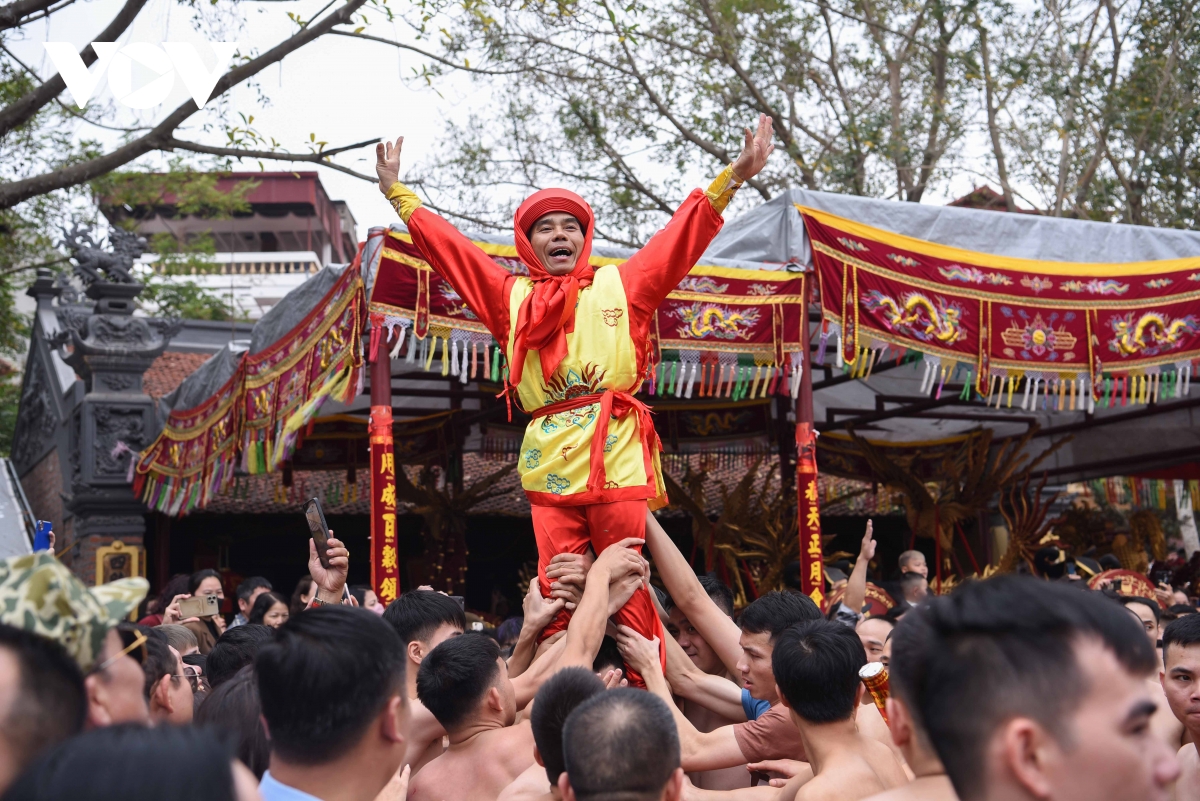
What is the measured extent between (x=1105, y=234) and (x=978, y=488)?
3.61 metres

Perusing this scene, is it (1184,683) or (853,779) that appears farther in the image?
(1184,683)

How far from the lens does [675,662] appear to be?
12.6 ft

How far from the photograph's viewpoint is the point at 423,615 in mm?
Answer: 3863

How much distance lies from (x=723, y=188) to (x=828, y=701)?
5.59ft

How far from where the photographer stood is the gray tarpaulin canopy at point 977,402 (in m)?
7.22

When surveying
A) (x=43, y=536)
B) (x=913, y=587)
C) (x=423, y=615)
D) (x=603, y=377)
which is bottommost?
(x=913, y=587)

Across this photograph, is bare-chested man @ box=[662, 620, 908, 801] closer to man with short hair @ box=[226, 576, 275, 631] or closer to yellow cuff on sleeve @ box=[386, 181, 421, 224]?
yellow cuff on sleeve @ box=[386, 181, 421, 224]

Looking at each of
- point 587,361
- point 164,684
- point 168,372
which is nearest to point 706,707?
point 587,361

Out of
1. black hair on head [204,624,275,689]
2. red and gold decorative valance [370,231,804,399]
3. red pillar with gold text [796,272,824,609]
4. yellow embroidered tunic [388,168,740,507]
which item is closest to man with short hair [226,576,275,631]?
red and gold decorative valance [370,231,804,399]

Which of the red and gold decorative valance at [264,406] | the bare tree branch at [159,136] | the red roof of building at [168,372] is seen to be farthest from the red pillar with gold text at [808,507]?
the red roof of building at [168,372]

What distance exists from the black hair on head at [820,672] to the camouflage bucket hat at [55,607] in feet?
5.13

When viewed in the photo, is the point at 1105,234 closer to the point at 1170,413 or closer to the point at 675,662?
the point at 1170,413

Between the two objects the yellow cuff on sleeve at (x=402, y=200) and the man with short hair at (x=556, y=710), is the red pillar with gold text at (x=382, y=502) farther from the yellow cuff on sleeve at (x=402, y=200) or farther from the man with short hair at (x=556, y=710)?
the man with short hair at (x=556, y=710)

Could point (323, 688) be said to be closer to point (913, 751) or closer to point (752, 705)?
point (913, 751)
